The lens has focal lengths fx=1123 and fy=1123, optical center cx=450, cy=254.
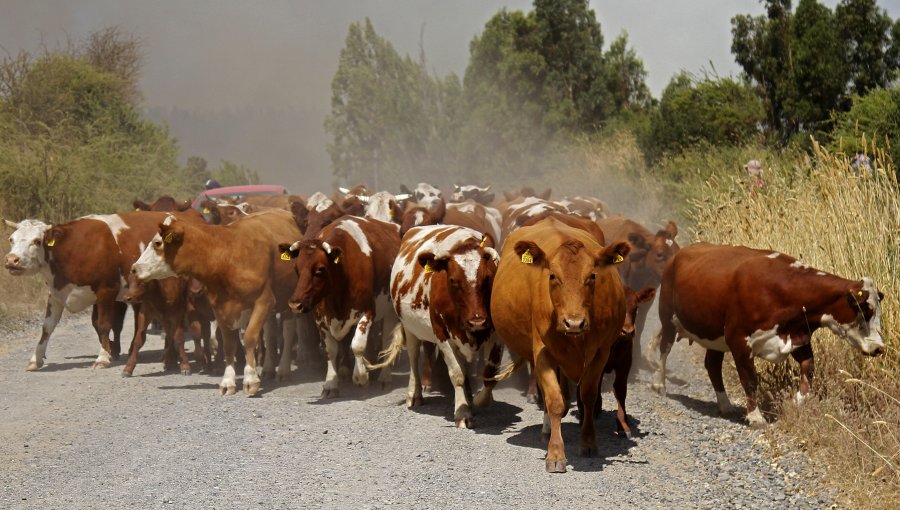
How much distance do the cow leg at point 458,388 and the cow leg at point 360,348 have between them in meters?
1.40

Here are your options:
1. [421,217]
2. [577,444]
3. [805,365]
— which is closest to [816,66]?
[421,217]

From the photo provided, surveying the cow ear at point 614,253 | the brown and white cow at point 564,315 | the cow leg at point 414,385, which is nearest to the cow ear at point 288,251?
the cow leg at point 414,385

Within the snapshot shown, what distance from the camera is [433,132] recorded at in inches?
2254

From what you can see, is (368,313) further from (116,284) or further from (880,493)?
(880,493)

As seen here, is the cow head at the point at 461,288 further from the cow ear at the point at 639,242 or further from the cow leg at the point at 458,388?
the cow ear at the point at 639,242

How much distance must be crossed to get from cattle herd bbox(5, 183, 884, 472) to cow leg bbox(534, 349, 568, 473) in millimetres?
12

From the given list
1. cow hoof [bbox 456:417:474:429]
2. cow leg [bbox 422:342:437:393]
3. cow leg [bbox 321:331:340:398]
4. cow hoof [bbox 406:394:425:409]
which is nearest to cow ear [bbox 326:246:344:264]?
cow leg [bbox 321:331:340:398]

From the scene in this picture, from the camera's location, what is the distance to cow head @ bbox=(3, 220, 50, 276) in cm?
1434

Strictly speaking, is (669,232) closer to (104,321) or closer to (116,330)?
(104,321)

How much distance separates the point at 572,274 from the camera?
27.3 feet

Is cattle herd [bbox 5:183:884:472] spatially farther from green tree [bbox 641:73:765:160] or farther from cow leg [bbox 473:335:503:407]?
green tree [bbox 641:73:765:160]

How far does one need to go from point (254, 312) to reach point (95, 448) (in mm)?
3300

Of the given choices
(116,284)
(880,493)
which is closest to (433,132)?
(116,284)

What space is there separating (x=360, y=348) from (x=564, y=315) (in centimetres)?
400
